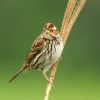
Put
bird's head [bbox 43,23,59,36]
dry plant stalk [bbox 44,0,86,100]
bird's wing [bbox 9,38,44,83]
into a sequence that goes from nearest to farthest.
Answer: dry plant stalk [bbox 44,0,86,100] < bird's head [bbox 43,23,59,36] < bird's wing [bbox 9,38,44,83]

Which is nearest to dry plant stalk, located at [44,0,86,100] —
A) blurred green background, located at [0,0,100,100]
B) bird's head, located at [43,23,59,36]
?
bird's head, located at [43,23,59,36]

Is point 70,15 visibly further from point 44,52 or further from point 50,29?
point 44,52

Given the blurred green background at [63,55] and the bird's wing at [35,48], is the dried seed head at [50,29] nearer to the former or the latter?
the bird's wing at [35,48]

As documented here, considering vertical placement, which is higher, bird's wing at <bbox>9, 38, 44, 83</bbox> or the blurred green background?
the blurred green background

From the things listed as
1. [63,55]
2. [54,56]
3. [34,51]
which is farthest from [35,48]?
[63,55]

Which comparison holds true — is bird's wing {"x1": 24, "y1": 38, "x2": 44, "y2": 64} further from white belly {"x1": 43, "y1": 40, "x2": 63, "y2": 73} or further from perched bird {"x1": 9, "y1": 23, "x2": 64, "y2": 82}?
white belly {"x1": 43, "y1": 40, "x2": 63, "y2": 73}

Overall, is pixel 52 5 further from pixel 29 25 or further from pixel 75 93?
pixel 75 93

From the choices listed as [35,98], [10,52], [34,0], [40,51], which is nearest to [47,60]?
[40,51]
